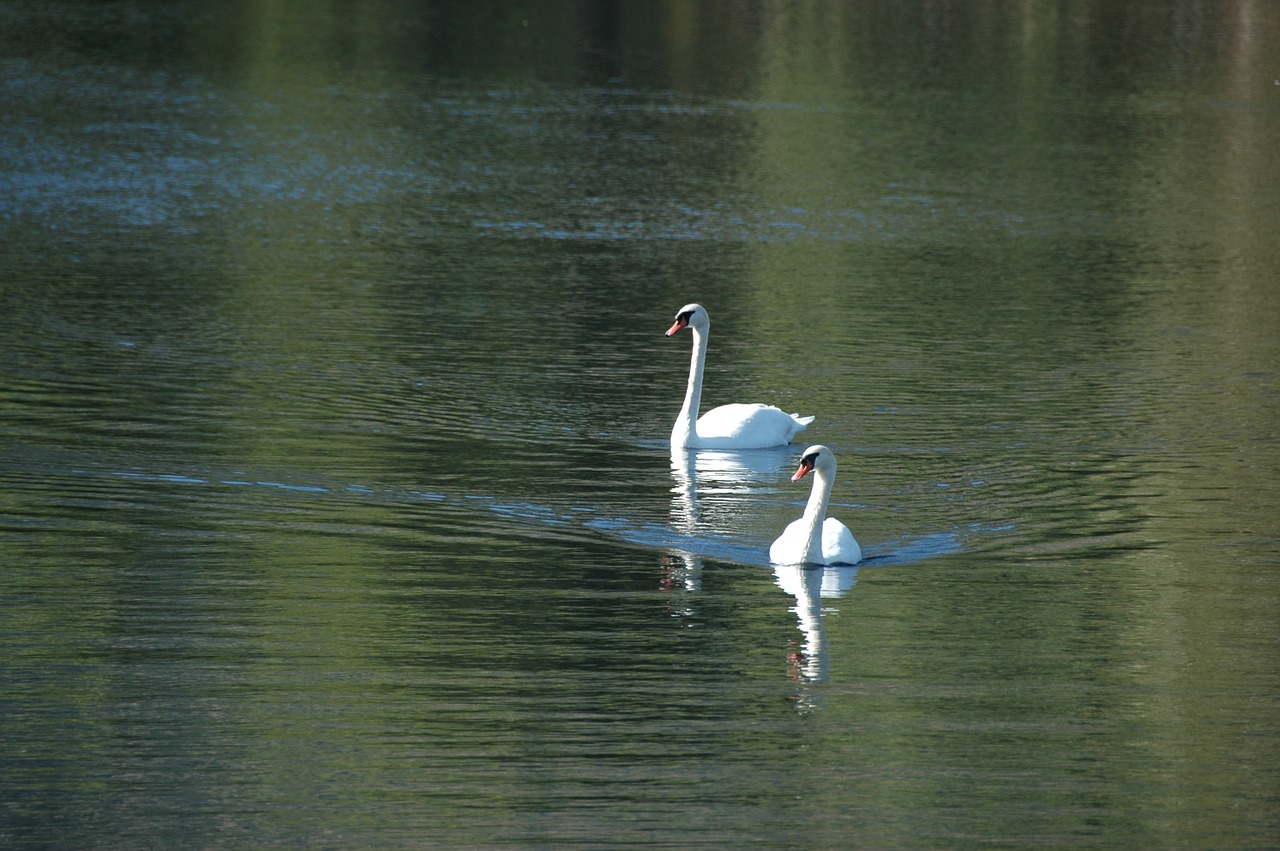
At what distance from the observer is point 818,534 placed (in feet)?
43.2

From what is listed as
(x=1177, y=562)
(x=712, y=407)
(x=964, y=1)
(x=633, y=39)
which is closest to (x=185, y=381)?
(x=712, y=407)

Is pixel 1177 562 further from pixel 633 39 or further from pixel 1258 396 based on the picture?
pixel 633 39

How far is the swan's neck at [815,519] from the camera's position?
13.1 meters

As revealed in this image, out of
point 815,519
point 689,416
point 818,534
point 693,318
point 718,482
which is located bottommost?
point 718,482

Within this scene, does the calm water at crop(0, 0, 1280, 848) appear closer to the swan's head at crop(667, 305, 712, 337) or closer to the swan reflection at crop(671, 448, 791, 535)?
the swan reflection at crop(671, 448, 791, 535)

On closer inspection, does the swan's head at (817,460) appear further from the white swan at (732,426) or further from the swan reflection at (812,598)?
the white swan at (732,426)

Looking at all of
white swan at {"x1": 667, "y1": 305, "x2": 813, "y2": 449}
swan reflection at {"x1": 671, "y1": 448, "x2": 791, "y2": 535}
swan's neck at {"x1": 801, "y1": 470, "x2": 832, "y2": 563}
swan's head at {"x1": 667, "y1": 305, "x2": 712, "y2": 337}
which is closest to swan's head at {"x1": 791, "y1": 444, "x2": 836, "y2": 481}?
swan's neck at {"x1": 801, "y1": 470, "x2": 832, "y2": 563}

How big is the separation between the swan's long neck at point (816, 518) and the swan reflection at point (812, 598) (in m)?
0.10

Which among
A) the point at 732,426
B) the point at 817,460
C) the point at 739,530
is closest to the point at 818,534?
the point at 817,460

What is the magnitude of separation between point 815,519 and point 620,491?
2673mm

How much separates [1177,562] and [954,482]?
8.51 feet

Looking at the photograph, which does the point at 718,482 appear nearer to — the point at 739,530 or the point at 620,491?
the point at 620,491

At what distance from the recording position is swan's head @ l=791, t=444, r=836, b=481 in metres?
13.3

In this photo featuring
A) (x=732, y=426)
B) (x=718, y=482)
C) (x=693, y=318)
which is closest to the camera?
(x=718, y=482)
